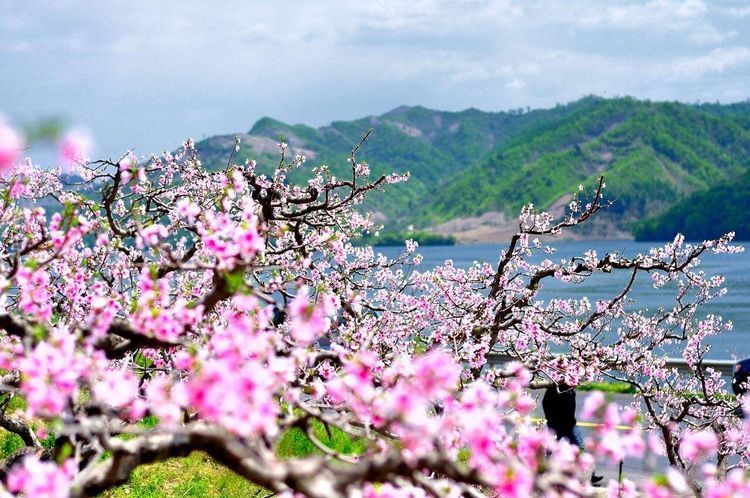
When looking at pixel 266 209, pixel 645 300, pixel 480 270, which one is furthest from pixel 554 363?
pixel 645 300

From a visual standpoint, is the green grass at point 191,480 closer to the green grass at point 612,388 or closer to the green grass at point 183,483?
the green grass at point 183,483

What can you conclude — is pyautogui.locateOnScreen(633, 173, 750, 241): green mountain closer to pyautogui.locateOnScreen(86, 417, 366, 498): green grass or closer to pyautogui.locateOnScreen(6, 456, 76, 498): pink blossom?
pyautogui.locateOnScreen(86, 417, 366, 498): green grass

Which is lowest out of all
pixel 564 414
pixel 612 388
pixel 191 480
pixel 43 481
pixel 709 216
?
pixel 709 216

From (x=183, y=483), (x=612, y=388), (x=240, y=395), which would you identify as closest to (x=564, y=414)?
(x=183, y=483)

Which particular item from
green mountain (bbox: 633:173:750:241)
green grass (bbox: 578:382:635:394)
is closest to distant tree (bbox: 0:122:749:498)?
green grass (bbox: 578:382:635:394)

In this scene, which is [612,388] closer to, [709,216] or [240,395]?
[240,395]

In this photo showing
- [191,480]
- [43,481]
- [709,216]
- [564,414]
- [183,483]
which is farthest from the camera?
[709,216]

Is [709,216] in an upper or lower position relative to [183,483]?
lower

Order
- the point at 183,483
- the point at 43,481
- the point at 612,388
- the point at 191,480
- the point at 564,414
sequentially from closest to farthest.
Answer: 1. the point at 43,481
2. the point at 183,483
3. the point at 191,480
4. the point at 564,414
5. the point at 612,388

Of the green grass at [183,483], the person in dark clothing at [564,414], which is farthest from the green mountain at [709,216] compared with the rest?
the green grass at [183,483]

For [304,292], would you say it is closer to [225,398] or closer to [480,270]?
[225,398]

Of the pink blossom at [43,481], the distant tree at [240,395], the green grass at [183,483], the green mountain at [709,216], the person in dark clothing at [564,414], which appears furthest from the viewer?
the green mountain at [709,216]

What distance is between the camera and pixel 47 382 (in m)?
3.36

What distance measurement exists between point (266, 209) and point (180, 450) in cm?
656
